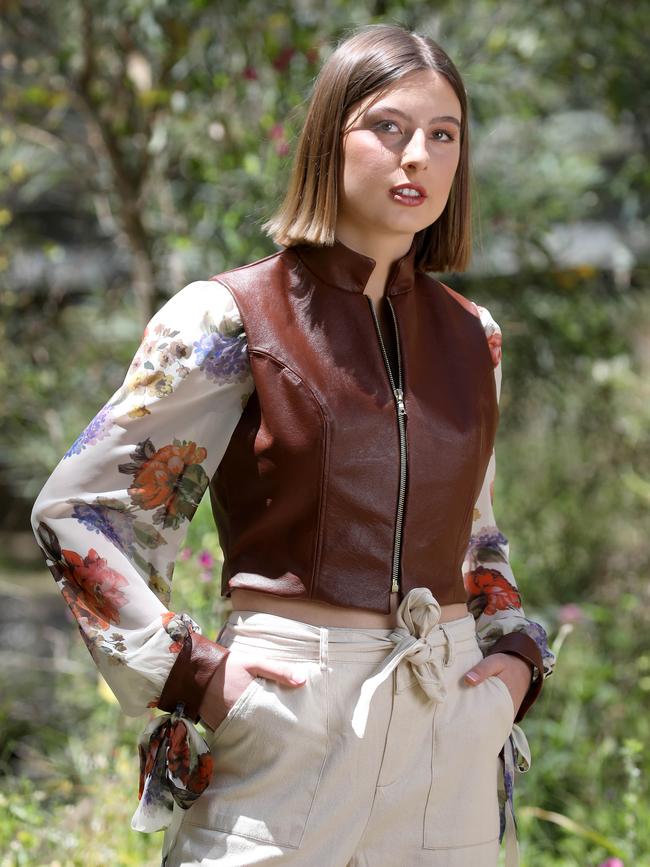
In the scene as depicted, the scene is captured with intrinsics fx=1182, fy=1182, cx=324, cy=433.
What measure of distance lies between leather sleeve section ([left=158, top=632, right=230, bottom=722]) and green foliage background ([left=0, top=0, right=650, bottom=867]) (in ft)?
4.65

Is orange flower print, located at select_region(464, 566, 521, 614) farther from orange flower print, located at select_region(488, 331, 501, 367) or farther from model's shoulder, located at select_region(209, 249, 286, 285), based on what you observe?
model's shoulder, located at select_region(209, 249, 286, 285)

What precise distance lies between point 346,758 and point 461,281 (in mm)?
2860

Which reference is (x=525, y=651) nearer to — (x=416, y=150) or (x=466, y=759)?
(x=466, y=759)

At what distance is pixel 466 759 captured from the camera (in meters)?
1.63

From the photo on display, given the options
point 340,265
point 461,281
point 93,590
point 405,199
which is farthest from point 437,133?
point 461,281

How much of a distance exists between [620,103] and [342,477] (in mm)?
2783

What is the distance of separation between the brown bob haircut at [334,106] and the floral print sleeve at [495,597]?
0.36 metres

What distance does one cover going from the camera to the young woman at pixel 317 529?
153 centimetres

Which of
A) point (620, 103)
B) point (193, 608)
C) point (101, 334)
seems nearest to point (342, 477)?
point (193, 608)

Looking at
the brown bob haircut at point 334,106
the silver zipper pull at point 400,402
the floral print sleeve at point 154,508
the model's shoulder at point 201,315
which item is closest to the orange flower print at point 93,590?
the floral print sleeve at point 154,508

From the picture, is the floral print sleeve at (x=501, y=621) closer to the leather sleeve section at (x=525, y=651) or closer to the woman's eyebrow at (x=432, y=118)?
the leather sleeve section at (x=525, y=651)

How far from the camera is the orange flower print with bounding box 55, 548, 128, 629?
61.2 inches

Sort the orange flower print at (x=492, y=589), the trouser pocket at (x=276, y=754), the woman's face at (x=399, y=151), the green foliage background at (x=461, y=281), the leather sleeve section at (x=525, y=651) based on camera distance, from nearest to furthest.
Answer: the trouser pocket at (x=276, y=754) < the woman's face at (x=399, y=151) < the leather sleeve section at (x=525, y=651) < the orange flower print at (x=492, y=589) < the green foliage background at (x=461, y=281)

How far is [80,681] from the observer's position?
3.88 meters
